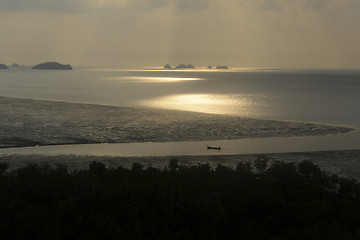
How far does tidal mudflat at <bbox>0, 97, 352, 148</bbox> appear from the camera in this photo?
158 ft

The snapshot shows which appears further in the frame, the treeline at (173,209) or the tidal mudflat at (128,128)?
the tidal mudflat at (128,128)

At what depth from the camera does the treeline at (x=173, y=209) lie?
18672 mm

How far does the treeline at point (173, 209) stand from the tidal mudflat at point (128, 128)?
70.5 ft

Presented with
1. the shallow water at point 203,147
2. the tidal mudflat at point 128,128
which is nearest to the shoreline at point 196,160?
the shallow water at point 203,147

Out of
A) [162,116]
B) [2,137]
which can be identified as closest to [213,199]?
[2,137]

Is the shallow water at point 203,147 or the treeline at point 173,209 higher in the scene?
the shallow water at point 203,147

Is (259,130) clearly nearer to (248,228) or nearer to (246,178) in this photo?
(246,178)

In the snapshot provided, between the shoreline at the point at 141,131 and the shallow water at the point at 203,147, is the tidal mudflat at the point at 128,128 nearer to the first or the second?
the shoreline at the point at 141,131

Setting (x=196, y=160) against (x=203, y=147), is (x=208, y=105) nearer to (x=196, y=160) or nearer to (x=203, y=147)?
(x=203, y=147)

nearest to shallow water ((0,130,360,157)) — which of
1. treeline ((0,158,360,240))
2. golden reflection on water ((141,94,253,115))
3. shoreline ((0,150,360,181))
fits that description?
shoreline ((0,150,360,181))

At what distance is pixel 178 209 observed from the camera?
20000 mm

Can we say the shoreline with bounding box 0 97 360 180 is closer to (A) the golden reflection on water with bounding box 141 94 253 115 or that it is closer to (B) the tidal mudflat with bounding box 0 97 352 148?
(B) the tidal mudflat with bounding box 0 97 352 148

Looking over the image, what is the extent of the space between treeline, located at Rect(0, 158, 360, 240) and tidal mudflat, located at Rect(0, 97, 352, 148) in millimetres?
21497

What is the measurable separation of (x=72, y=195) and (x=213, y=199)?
7.29 metres
